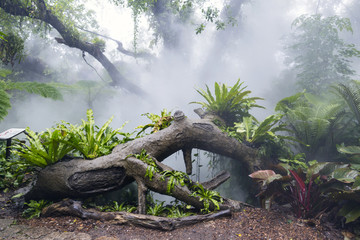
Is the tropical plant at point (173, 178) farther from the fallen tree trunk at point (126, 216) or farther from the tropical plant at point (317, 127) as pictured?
the tropical plant at point (317, 127)

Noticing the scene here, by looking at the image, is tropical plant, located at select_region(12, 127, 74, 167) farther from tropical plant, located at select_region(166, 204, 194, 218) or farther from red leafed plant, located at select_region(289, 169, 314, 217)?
red leafed plant, located at select_region(289, 169, 314, 217)

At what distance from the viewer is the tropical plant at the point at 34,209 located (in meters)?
2.71

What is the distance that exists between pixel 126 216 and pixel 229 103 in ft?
9.57

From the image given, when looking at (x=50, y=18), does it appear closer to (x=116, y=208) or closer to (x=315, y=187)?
(x=116, y=208)

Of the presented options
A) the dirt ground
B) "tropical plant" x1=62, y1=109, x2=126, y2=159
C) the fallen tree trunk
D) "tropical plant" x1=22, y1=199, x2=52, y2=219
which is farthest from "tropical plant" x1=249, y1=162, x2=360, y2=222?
"tropical plant" x1=22, y1=199, x2=52, y2=219

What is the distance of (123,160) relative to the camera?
116 inches

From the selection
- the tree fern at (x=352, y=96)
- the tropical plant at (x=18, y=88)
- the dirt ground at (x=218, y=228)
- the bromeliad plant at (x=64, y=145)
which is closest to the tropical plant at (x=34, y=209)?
the dirt ground at (x=218, y=228)

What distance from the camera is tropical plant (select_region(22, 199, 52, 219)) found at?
2707 millimetres

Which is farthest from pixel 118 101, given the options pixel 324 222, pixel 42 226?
pixel 324 222

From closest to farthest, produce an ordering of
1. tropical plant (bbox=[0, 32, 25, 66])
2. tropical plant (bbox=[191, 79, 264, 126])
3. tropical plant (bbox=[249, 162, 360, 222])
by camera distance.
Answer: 1. tropical plant (bbox=[249, 162, 360, 222])
2. tropical plant (bbox=[191, 79, 264, 126])
3. tropical plant (bbox=[0, 32, 25, 66])

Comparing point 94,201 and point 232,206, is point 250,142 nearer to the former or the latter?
point 232,206

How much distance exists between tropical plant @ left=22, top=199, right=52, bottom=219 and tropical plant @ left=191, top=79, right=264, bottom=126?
3299 millimetres

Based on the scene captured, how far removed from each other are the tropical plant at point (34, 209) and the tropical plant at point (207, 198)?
6.92 feet

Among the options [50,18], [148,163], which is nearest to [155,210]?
[148,163]
